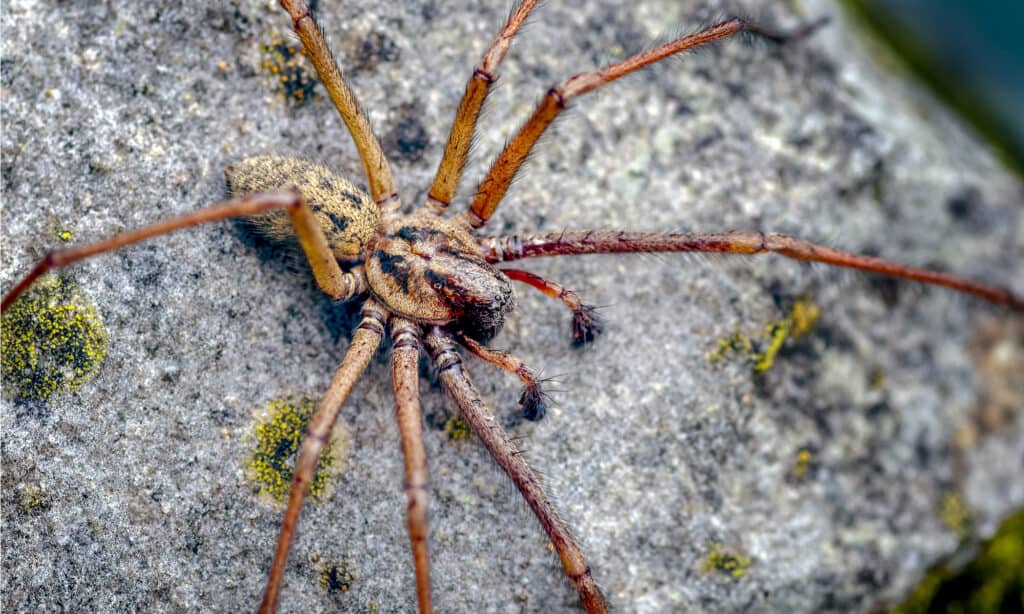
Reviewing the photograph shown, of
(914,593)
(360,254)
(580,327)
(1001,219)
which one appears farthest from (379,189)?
(1001,219)

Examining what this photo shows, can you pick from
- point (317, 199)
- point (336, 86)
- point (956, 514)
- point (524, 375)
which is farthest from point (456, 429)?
point (956, 514)

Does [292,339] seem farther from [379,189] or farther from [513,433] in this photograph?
[513,433]

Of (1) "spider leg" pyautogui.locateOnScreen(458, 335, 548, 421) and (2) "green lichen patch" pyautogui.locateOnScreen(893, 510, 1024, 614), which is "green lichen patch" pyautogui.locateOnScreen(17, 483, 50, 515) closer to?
(1) "spider leg" pyautogui.locateOnScreen(458, 335, 548, 421)

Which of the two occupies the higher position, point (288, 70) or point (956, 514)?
point (288, 70)

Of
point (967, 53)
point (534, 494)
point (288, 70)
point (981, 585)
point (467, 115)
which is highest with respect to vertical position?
point (967, 53)

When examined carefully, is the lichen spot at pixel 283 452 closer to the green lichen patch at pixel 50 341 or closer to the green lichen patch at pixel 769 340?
the green lichen patch at pixel 50 341

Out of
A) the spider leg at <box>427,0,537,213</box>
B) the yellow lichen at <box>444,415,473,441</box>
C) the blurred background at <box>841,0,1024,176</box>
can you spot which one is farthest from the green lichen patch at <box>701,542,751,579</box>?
the blurred background at <box>841,0,1024,176</box>

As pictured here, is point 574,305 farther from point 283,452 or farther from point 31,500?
point 31,500
